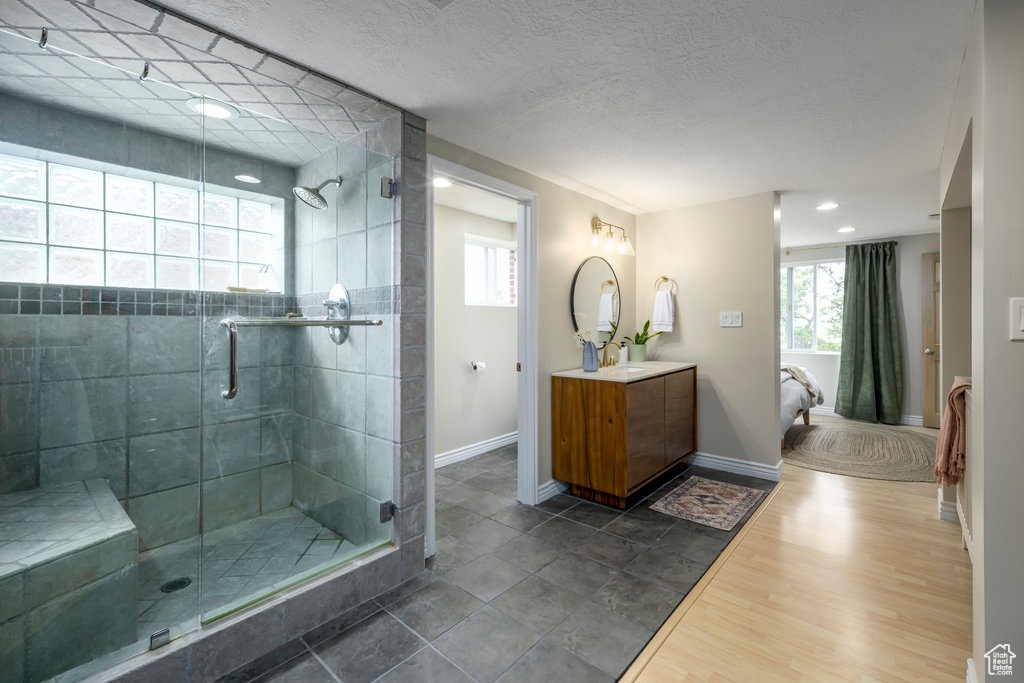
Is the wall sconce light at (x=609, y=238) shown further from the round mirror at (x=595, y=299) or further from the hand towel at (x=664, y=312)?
the hand towel at (x=664, y=312)

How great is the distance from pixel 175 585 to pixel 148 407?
715 millimetres

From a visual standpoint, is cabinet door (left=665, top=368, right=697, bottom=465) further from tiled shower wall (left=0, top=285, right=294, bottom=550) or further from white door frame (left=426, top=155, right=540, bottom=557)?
tiled shower wall (left=0, top=285, right=294, bottom=550)

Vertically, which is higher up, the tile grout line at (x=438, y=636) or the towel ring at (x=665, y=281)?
the towel ring at (x=665, y=281)

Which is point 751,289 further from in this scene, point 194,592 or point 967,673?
point 194,592

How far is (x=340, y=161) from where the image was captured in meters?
2.17

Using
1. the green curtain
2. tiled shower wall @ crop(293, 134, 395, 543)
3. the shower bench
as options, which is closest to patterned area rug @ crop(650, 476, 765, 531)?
tiled shower wall @ crop(293, 134, 395, 543)

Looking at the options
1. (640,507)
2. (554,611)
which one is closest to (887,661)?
(554,611)

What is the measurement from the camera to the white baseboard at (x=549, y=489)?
10.3 ft

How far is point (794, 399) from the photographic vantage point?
450 cm

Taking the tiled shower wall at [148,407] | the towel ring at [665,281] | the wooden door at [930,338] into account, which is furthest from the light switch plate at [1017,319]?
the wooden door at [930,338]

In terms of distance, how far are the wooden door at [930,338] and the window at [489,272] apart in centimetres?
474

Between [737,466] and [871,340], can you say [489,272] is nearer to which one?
[737,466]

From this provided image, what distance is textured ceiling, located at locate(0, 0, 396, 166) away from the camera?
149 cm

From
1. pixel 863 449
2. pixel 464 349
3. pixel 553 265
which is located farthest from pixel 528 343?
pixel 863 449
